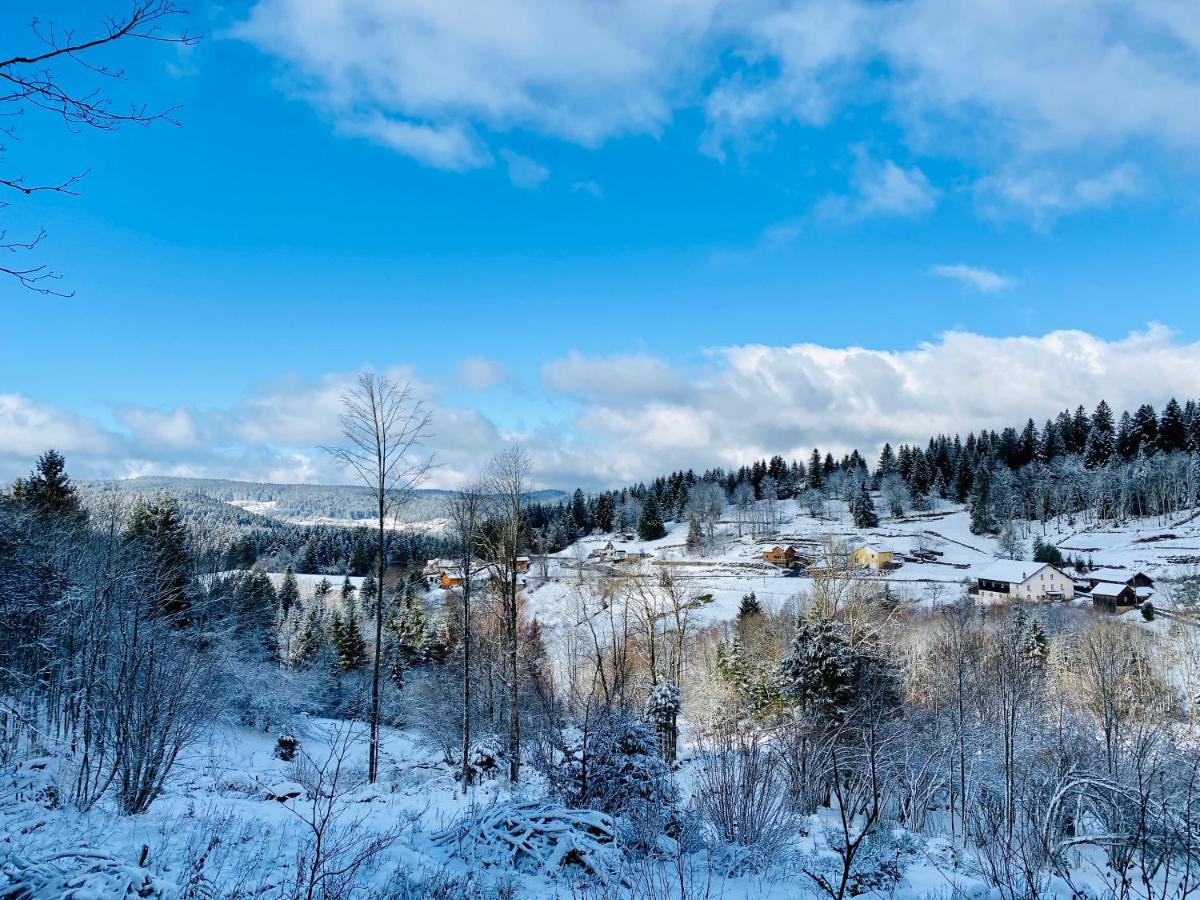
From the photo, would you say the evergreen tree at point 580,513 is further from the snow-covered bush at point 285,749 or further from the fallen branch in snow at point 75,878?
the fallen branch in snow at point 75,878

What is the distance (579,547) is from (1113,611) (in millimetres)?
65480

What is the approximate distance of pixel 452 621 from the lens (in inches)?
1609

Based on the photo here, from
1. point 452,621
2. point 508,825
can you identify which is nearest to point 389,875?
point 508,825

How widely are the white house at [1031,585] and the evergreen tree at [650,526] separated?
177 ft

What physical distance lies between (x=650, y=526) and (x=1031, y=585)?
58392 mm

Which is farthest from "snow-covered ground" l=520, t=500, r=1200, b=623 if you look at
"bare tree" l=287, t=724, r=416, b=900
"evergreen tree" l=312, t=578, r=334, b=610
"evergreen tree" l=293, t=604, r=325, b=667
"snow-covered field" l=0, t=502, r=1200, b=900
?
"bare tree" l=287, t=724, r=416, b=900

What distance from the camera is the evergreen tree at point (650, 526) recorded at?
108m

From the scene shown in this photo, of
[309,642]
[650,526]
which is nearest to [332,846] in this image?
[309,642]

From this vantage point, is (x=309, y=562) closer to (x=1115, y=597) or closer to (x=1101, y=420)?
(x=1115, y=597)

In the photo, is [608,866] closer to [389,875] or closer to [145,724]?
[389,875]

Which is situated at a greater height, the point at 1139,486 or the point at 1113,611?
the point at 1139,486

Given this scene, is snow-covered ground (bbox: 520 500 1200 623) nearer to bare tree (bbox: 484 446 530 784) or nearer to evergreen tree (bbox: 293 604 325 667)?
evergreen tree (bbox: 293 604 325 667)

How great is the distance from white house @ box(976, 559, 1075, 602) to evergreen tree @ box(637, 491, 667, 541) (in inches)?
2123

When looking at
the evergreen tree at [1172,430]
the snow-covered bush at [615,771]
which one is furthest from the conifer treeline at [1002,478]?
the snow-covered bush at [615,771]
